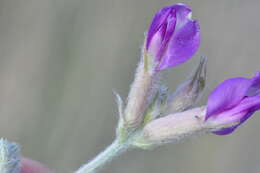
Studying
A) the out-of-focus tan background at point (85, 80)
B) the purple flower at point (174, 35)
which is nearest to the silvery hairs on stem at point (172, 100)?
the purple flower at point (174, 35)

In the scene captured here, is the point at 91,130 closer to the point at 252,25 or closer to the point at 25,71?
the point at 25,71

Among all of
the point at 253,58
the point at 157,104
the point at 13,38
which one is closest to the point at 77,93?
the point at 13,38

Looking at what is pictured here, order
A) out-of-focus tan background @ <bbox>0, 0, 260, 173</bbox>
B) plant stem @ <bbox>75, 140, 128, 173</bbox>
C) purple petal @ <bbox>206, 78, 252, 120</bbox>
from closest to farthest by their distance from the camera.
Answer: purple petal @ <bbox>206, 78, 252, 120</bbox> < plant stem @ <bbox>75, 140, 128, 173</bbox> < out-of-focus tan background @ <bbox>0, 0, 260, 173</bbox>

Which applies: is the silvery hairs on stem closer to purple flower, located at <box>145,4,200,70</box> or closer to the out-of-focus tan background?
purple flower, located at <box>145,4,200,70</box>

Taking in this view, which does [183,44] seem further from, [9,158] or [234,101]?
[9,158]

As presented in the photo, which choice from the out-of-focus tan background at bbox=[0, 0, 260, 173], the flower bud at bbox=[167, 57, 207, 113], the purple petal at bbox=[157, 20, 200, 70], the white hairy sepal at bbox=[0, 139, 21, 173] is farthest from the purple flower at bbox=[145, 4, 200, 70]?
the out-of-focus tan background at bbox=[0, 0, 260, 173]

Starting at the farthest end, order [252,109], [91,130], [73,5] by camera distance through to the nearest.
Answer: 1. [73,5]
2. [91,130]
3. [252,109]

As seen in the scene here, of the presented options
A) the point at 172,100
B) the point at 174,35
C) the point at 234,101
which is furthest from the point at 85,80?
the point at 234,101

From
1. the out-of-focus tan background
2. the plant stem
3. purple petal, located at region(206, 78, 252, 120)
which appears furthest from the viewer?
the out-of-focus tan background
